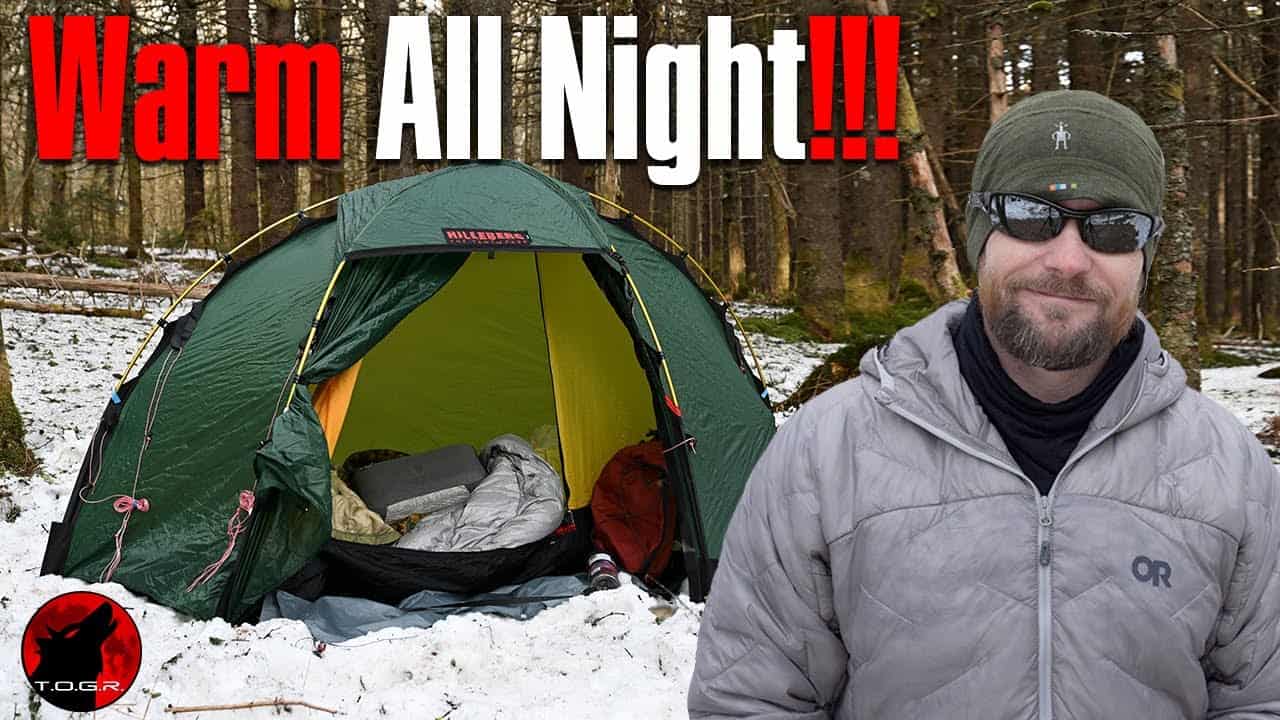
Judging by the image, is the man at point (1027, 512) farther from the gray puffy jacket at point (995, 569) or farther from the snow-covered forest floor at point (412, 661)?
the snow-covered forest floor at point (412, 661)

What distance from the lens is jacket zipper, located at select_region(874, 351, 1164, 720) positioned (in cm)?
139

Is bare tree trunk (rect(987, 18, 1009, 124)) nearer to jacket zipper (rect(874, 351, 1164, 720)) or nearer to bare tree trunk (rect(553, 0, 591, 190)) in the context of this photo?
bare tree trunk (rect(553, 0, 591, 190))

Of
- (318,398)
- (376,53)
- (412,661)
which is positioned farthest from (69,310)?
(412,661)

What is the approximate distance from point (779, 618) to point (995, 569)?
0.32 m

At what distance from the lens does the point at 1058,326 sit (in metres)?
1.48

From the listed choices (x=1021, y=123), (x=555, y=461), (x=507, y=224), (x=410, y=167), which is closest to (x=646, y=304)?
(x=507, y=224)

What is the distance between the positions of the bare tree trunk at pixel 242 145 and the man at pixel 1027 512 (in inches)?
426

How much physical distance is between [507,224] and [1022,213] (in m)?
3.56

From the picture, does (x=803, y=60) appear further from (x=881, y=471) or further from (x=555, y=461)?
(x=881, y=471)

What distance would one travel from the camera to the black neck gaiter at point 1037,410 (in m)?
1.50

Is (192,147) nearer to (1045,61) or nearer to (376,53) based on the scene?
(376,53)

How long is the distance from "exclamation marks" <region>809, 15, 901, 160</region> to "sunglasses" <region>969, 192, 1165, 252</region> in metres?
6.68

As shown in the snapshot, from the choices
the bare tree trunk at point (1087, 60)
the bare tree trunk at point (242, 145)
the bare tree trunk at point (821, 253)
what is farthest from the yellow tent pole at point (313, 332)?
the bare tree trunk at point (1087, 60)

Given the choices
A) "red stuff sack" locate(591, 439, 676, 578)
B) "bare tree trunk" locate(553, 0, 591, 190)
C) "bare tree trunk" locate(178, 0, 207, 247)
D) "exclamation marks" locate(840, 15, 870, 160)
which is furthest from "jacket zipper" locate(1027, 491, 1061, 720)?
"bare tree trunk" locate(178, 0, 207, 247)
